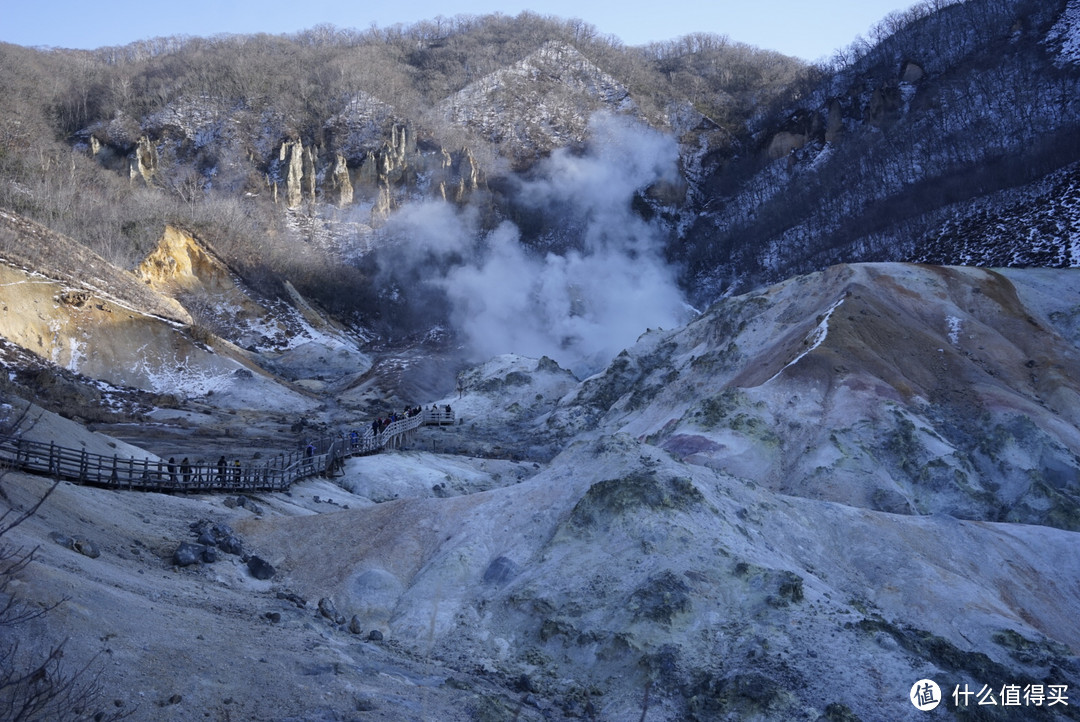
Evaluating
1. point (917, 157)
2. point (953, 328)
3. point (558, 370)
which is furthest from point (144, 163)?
point (953, 328)

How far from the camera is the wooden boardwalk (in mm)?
18672

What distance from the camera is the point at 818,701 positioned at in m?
13.0

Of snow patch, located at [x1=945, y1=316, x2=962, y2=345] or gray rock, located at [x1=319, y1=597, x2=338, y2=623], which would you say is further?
snow patch, located at [x1=945, y1=316, x2=962, y2=345]

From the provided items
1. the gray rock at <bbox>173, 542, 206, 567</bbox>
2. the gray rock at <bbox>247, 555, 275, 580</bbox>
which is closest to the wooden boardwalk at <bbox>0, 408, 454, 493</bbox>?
the gray rock at <bbox>173, 542, 206, 567</bbox>

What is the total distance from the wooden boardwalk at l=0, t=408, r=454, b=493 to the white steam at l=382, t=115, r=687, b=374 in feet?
92.1

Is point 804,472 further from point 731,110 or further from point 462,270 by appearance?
point 731,110

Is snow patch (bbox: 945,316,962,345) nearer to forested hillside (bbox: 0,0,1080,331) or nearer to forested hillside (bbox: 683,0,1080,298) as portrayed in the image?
forested hillside (bbox: 683,0,1080,298)

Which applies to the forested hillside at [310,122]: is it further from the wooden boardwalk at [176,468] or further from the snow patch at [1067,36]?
the wooden boardwalk at [176,468]

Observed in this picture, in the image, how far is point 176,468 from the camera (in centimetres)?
2309

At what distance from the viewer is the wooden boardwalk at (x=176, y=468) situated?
61.3ft

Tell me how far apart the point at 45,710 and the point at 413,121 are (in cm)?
10117

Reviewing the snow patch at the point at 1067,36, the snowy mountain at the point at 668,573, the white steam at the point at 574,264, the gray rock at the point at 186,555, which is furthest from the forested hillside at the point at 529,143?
the gray rock at the point at 186,555

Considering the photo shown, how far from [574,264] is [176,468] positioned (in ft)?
216

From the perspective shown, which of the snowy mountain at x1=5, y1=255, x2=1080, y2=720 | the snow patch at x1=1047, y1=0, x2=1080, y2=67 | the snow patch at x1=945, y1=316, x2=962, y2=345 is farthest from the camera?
the snow patch at x1=1047, y1=0, x2=1080, y2=67
